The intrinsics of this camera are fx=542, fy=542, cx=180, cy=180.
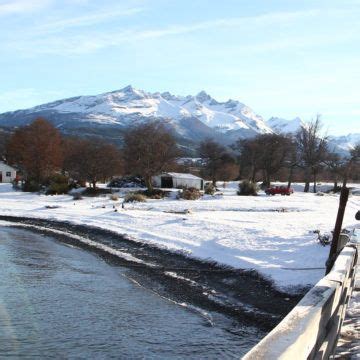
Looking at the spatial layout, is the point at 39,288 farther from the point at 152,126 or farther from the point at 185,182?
the point at 185,182

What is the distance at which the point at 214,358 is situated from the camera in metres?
10.1

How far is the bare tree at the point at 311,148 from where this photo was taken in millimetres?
93062

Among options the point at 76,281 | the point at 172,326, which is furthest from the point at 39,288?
the point at 172,326

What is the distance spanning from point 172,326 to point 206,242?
11244 millimetres

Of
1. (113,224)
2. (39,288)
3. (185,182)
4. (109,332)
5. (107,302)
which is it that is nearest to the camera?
(109,332)

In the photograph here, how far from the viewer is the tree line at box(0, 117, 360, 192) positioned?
6481 centimetres

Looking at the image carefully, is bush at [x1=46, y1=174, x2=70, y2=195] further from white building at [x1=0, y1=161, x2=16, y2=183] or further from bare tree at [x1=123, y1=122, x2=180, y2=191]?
white building at [x1=0, y1=161, x2=16, y2=183]

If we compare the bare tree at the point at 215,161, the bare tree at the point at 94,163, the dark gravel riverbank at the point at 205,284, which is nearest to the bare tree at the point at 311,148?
the bare tree at the point at 215,161

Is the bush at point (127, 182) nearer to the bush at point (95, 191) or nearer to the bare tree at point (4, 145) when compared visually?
the bush at point (95, 191)

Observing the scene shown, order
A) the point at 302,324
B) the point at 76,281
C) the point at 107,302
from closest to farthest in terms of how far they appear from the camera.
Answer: the point at 302,324 → the point at 107,302 → the point at 76,281

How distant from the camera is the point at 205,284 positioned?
Result: 1672 cm

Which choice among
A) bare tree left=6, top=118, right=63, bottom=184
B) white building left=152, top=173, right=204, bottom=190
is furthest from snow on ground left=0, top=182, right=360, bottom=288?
white building left=152, top=173, right=204, bottom=190

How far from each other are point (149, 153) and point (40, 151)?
52.1 feet

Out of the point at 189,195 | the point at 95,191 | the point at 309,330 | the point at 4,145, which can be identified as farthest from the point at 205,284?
the point at 4,145
